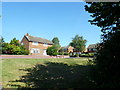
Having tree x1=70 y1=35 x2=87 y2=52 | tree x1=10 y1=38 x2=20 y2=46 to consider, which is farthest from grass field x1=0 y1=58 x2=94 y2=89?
tree x1=70 y1=35 x2=87 y2=52

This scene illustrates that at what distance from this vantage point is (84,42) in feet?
264

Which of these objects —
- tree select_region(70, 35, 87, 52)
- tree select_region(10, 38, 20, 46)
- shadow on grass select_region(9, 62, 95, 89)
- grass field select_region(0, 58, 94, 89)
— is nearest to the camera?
shadow on grass select_region(9, 62, 95, 89)

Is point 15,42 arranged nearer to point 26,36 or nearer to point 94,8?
point 26,36

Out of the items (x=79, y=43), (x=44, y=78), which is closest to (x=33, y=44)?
(x=79, y=43)

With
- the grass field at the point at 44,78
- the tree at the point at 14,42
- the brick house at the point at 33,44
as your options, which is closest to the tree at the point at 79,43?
the brick house at the point at 33,44

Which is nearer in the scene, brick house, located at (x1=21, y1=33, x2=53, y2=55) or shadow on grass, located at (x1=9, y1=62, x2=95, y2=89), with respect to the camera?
shadow on grass, located at (x1=9, y1=62, x2=95, y2=89)

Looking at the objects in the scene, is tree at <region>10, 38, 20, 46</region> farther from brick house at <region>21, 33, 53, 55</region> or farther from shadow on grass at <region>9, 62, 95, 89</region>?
shadow on grass at <region>9, 62, 95, 89</region>

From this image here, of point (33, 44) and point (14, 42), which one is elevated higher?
point (14, 42)

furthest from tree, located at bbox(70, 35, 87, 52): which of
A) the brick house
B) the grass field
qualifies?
the grass field

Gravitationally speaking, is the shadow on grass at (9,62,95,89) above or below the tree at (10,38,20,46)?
below

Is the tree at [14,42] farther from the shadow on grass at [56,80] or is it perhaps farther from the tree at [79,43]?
the tree at [79,43]

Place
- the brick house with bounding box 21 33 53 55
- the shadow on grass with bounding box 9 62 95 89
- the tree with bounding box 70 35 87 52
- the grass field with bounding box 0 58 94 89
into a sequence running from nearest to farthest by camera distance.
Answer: the shadow on grass with bounding box 9 62 95 89 < the grass field with bounding box 0 58 94 89 < the brick house with bounding box 21 33 53 55 < the tree with bounding box 70 35 87 52

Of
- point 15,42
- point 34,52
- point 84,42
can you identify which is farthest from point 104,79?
point 84,42

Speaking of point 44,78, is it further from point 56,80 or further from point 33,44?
point 33,44
